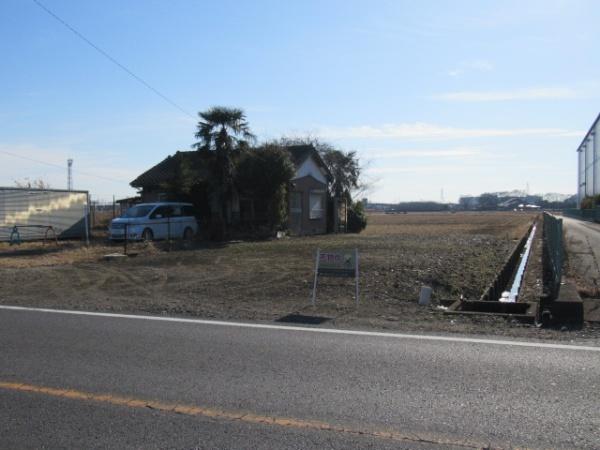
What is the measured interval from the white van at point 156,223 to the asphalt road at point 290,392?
15641mm

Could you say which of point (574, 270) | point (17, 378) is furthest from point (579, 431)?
point (574, 270)

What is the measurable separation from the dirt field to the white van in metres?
2.54

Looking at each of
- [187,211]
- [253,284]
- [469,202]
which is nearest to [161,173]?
[187,211]

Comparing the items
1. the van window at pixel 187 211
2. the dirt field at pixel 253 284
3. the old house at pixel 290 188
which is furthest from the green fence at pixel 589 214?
the van window at pixel 187 211

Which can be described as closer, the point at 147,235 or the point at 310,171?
the point at 147,235

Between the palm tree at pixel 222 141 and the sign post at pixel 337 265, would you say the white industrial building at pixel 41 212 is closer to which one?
the palm tree at pixel 222 141

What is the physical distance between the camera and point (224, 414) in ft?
15.7

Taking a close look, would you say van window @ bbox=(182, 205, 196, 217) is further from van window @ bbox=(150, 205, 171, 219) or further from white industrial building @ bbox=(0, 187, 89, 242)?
white industrial building @ bbox=(0, 187, 89, 242)

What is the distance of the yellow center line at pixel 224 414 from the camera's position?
4.29m

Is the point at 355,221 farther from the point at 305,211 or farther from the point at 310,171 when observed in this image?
the point at 305,211

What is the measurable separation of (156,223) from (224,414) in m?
20.4

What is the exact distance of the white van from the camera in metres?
23.4

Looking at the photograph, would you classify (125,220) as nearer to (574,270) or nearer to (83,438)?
(574,270)

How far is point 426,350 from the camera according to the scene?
6.86m
